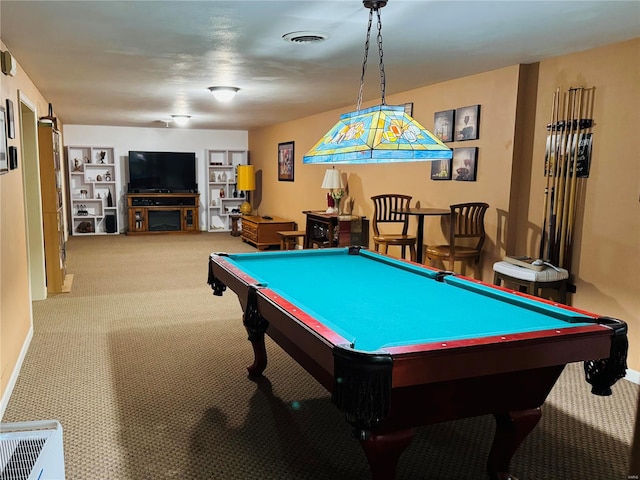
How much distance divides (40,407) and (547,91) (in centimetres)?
416

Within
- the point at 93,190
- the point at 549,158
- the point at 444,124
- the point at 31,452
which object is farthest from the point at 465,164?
the point at 93,190

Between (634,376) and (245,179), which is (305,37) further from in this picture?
(245,179)

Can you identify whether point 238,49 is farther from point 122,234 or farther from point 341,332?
point 122,234

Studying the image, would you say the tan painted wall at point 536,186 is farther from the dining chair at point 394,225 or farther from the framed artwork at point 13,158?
the dining chair at point 394,225

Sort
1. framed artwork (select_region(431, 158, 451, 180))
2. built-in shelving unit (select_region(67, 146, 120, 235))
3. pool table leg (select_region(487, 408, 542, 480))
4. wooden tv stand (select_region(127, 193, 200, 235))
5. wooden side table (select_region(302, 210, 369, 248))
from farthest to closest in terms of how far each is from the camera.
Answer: wooden tv stand (select_region(127, 193, 200, 235)) < built-in shelving unit (select_region(67, 146, 120, 235)) < wooden side table (select_region(302, 210, 369, 248)) < framed artwork (select_region(431, 158, 451, 180)) < pool table leg (select_region(487, 408, 542, 480))

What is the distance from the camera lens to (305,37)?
11.1 ft

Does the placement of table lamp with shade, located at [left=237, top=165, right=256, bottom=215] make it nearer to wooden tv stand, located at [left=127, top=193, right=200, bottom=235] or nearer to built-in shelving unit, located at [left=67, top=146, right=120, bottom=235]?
wooden tv stand, located at [left=127, top=193, right=200, bottom=235]

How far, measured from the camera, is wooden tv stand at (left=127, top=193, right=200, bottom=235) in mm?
10461

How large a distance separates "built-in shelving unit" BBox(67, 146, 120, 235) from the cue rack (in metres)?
8.94

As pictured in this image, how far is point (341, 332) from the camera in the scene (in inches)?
74.5

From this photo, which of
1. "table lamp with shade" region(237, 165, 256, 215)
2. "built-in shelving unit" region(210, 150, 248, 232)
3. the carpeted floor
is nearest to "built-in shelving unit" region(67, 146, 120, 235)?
"built-in shelving unit" region(210, 150, 248, 232)

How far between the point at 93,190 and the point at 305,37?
27.9 feet

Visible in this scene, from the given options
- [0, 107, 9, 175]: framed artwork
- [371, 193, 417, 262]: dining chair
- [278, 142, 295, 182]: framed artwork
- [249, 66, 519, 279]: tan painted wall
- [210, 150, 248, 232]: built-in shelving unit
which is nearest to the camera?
[0, 107, 9, 175]: framed artwork

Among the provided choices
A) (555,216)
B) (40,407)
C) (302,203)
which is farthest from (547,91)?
(302,203)
